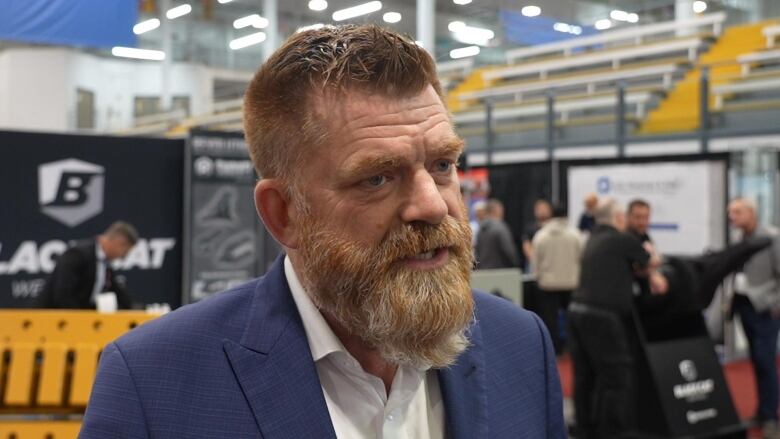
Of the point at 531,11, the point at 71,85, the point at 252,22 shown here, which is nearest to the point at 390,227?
the point at 531,11

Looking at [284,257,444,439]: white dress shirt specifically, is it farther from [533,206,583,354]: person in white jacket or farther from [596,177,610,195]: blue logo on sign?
[596,177,610,195]: blue logo on sign

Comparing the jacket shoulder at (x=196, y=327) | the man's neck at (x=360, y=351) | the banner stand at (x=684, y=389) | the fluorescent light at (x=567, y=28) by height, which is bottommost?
the banner stand at (x=684, y=389)

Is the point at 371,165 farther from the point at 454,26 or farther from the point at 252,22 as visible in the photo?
the point at 252,22

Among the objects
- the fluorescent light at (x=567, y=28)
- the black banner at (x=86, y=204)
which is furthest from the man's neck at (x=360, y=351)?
the fluorescent light at (x=567, y=28)

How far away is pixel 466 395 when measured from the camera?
3.87 ft

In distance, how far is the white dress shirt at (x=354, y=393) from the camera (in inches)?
43.9

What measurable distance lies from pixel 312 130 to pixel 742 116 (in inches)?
368

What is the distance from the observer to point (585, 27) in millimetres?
11297

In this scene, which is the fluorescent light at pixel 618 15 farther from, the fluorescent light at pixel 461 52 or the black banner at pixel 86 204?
the black banner at pixel 86 204

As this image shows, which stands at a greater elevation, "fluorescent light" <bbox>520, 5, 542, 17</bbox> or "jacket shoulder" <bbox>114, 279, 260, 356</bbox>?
"fluorescent light" <bbox>520, 5, 542, 17</bbox>

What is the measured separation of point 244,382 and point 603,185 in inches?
311

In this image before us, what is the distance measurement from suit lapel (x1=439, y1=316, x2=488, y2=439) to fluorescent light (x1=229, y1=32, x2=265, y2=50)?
9.84 m

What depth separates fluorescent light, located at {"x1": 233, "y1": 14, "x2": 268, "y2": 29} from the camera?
1026 centimetres

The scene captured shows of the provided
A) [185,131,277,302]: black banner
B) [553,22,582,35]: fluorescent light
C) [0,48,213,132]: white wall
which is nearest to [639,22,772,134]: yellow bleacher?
[553,22,582,35]: fluorescent light
